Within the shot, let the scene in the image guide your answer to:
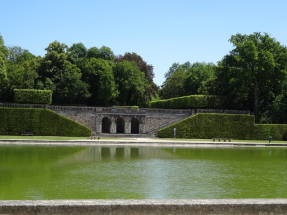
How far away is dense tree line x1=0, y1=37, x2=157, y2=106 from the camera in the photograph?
6006 centimetres

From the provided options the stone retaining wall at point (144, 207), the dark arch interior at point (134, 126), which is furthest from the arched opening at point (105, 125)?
the stone retaining wall at point (144, 207)

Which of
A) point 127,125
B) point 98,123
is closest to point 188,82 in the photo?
point 127,125

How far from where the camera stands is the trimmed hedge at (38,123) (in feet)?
164

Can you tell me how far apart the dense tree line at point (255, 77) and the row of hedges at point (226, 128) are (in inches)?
152

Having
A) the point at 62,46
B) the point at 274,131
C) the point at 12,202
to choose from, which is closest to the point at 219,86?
the point at 274,131

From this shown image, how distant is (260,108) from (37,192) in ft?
164

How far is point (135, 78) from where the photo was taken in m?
71.6

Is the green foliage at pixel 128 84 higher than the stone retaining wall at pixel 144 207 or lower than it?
higher

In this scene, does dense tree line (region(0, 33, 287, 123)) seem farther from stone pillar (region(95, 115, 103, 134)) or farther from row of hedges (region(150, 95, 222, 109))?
stone pillar (region(95, 115, 103, 134))

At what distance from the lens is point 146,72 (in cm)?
8494

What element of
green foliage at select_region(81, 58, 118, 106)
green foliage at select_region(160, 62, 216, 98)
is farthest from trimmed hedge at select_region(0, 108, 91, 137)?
green foliage at select_region(160, 62, 216, 98)

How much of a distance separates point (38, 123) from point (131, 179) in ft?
111

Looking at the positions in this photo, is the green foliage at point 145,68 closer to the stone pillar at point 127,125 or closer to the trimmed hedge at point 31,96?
the stone pillar at point 127,125

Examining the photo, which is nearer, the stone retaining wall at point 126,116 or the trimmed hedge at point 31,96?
the stone retaining wall at point 126,116
